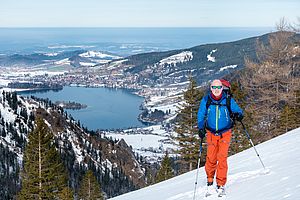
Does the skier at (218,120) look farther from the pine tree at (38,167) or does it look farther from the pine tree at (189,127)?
the pine tree at (38,167)

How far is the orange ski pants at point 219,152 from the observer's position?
7863 millimetres

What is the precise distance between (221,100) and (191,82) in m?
14.5

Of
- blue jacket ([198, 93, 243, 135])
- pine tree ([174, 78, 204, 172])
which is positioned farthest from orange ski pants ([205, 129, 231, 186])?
pine tree ([174, 78, 204, 172])

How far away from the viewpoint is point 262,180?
30.0 ft

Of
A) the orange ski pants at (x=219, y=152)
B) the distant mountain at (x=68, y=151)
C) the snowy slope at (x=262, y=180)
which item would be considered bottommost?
the distant mountain at (x=68, y=151)

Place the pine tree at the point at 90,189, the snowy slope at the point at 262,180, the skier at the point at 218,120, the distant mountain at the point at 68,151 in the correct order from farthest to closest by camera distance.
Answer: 1. the distant mountain at the point at 68,151
2. the pine tree at the point at 90,189
3. the snowy slope at the point at 262,180
4. the skier at the point at 218,120

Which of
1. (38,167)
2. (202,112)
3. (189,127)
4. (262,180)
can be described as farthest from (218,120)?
(38,167)

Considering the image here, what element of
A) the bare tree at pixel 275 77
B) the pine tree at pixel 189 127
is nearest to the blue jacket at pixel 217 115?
the pine tree at pixel 189 127

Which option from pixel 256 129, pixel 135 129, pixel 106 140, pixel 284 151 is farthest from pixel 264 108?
pixel 135 129

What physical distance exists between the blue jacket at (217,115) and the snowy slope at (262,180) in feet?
5.53

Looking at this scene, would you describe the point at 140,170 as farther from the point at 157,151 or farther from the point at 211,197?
the point at 211,197

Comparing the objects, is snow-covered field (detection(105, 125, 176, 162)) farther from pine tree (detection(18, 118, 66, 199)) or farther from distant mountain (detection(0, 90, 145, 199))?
pine tree (detection(18, 118, 66, 199))

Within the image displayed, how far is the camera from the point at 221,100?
7562 millimetres

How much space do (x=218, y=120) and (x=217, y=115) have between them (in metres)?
0.11
